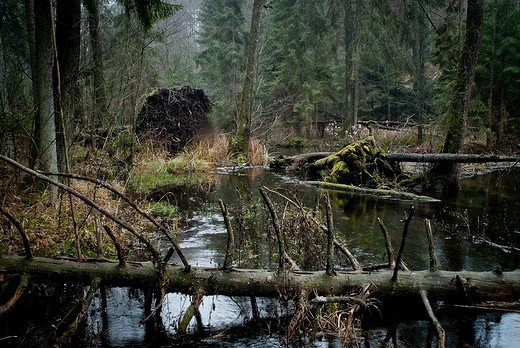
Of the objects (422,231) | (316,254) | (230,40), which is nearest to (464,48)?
(422,231)

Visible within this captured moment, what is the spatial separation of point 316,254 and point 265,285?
133cm

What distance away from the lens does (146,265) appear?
330 cm

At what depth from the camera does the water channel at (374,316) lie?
3.09m

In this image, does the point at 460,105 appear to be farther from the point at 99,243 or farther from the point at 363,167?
the point at 99,243

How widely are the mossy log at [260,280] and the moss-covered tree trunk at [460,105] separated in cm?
727

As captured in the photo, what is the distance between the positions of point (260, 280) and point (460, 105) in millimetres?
8877

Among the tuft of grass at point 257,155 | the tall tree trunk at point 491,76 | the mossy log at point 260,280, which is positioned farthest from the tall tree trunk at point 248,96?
the mossy log at point 260,280

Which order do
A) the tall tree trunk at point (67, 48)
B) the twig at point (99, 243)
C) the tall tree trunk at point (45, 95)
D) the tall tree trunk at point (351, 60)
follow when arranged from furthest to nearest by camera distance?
the tall tree trunk at point (351, 60)
the tall tree trunk at point (67, 48)
the tall tree trunk at point (45, 95)
the twig at point (99, 243)

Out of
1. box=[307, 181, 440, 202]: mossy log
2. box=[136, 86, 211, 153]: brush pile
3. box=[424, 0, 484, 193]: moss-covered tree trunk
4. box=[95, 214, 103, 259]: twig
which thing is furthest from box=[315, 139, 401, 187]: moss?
box=[95, 214, 103, 259]: twig

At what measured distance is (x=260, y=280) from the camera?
10.6 ft

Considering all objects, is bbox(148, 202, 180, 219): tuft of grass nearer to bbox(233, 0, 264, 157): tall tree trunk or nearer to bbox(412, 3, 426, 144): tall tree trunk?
bbox(233, 0, 264, 157): tall tree trunk

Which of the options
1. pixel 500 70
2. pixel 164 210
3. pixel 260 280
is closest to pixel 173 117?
pixel 164 210

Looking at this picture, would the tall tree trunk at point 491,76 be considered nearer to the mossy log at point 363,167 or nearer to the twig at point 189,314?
the mossy log at point 363,167

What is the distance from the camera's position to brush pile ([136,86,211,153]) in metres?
14.5
